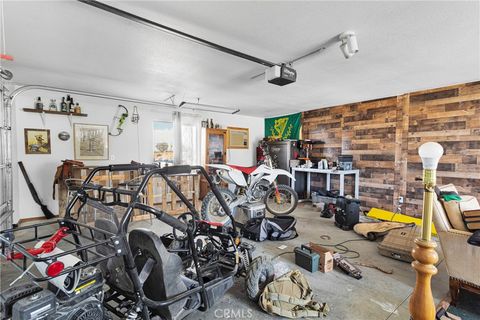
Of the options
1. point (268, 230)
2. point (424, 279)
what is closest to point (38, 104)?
point (268, 230)

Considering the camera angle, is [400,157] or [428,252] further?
[400,157]

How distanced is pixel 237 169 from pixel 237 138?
2779 mm

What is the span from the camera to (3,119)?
3326 millimetres

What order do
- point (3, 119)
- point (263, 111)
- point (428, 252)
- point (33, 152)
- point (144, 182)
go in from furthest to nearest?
point (263, 111), point (33, 152), point (3, 119), point (144, 182), point (428, 252)

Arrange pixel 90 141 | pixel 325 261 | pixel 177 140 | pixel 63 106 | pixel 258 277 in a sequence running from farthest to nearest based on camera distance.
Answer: pixel 177 140, pixel 90 141, pixel 63 106, pixel 325 261, pixel 258 277

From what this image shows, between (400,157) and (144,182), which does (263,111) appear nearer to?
(400,157)

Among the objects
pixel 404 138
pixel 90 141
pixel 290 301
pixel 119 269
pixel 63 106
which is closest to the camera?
pixel 119 269

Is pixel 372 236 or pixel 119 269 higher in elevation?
pixel 119 269

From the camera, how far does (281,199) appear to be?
4.77m

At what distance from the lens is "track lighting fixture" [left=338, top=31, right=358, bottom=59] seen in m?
2.18

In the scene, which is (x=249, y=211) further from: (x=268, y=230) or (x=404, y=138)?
(x=404, y=138)

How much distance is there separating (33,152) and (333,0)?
5255 millimetres

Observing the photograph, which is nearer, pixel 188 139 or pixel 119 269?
pixel 119 269

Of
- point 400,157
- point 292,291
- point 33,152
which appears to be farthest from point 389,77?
point 33,152
